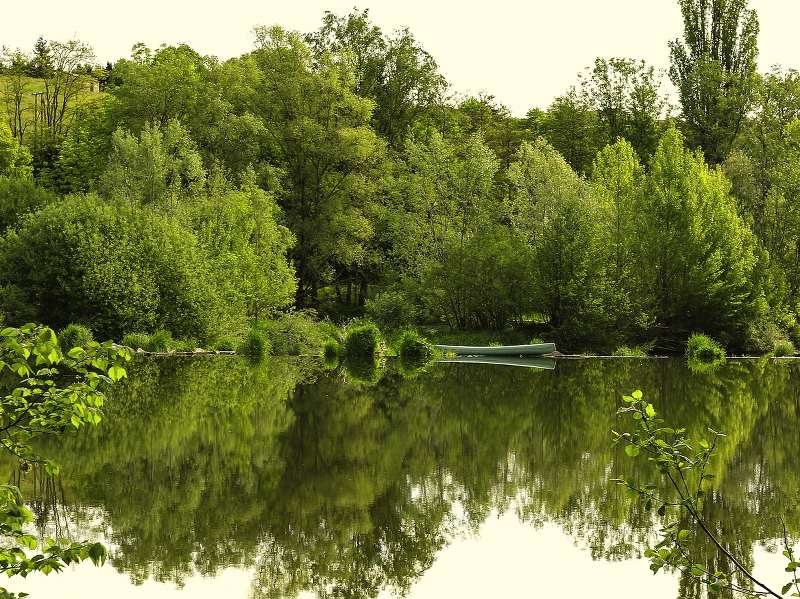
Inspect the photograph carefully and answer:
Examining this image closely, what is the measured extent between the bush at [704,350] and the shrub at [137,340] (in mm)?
21586

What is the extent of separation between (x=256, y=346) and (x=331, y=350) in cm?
311

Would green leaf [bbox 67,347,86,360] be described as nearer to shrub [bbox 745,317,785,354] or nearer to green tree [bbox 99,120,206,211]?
shrub [bbox 745,317,785,354]

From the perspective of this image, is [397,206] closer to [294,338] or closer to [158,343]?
[294,338]

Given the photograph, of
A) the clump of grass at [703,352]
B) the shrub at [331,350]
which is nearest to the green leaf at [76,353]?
the shrub at [331,350]

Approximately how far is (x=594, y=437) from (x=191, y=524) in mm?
9563

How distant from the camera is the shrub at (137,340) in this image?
4034 centimetres

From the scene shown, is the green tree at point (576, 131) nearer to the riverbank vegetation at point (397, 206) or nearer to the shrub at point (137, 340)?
the riverbank vegetation at point (397, 206)

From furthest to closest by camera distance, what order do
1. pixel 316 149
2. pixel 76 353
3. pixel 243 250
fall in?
pixel 316 149, pixel 243 250, pixel 76 353

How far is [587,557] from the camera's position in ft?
37.9

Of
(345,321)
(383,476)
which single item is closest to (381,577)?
(383,476)

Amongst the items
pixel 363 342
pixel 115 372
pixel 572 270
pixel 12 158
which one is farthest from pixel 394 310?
pixel 115 372

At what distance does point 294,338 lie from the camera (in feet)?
141

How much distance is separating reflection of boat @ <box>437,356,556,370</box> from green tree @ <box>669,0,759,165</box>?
105 ft

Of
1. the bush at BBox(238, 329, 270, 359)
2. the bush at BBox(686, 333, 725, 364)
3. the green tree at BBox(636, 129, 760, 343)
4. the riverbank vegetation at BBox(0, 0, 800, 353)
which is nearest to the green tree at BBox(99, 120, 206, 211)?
the riverbank vegetation at BBox(0, 0, 800, 353)
